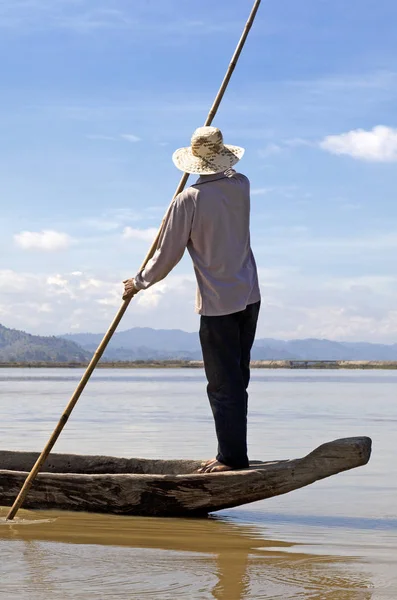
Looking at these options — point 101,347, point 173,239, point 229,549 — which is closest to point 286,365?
point 101,347

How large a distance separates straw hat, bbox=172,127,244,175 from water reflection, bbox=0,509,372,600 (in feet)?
6.72

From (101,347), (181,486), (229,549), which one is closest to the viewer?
(229,549)

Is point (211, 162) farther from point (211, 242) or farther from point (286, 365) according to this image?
point (286, 365)

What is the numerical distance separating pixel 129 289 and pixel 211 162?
0.90 metres

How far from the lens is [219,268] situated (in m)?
5.56

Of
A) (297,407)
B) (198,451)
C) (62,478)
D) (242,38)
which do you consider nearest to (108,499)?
(62,478)

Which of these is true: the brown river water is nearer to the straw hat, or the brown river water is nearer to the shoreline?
the straw hat

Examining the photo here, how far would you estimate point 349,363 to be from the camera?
307ft

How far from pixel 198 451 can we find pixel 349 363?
85.8m

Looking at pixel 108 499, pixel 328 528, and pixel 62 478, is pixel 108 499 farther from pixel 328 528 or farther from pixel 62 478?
pixel 328 528

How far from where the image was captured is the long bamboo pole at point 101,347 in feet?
18.3

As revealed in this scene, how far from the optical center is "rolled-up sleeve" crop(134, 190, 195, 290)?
5.54m

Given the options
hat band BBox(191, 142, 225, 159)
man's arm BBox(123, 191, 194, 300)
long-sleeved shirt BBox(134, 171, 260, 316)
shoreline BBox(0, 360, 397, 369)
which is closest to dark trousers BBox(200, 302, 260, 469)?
long-sleeved shirt BBox(134, 171, 260, 316)

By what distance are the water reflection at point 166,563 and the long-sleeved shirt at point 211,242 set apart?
1.31 metres
